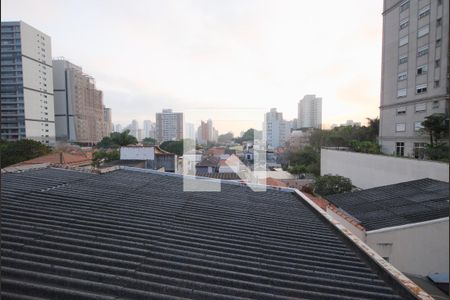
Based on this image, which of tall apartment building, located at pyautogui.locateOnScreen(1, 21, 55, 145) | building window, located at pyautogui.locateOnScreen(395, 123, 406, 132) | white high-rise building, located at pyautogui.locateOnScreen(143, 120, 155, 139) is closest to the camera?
building window, located at pyautogui.locateOnScreen(395, 123, 406, 132)

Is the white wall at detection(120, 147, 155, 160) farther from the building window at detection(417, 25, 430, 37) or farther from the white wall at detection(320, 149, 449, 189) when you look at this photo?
the building window at detection(417, 25, 430, 37)

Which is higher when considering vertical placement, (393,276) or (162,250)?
(162,250)

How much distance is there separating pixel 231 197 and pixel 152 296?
13.8ft

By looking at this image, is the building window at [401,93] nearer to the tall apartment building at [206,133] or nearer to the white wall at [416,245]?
the white wall at [416,245]

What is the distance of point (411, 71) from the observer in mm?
20359

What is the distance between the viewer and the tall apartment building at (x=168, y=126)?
44.2 metres

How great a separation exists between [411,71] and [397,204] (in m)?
15.8

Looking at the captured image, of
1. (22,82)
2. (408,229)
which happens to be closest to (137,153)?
(408,229)

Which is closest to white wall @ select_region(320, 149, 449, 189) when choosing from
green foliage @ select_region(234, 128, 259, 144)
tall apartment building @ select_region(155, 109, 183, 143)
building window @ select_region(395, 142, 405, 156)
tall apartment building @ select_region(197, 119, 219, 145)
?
building window @ select_region(395, 142, 405, 156)

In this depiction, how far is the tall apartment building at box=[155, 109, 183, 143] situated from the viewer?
4419 centimetres

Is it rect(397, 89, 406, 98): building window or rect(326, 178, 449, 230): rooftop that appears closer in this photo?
rect(326, 178, 449, 230): rooftop

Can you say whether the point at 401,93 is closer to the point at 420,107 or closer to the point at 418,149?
the point at 420,107

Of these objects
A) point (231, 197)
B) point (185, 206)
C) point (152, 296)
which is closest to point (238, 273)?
point (152, 296)

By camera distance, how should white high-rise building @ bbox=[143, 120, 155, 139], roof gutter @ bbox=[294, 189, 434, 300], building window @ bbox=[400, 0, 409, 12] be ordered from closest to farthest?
roof gutter @ bbox=[294, 189, 434, 300]
building window @ bbox=[400, 0, 409, 12]
white high-rise building @ bbox=[143, 120, 155, 139]
